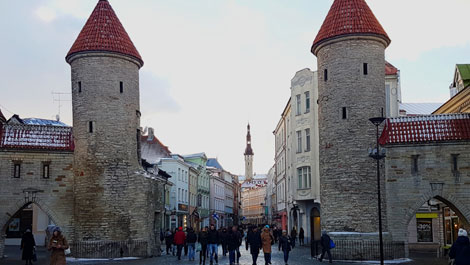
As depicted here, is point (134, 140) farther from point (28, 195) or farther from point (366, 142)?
point (366, 142)

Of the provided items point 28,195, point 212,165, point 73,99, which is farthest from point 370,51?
point 212,165

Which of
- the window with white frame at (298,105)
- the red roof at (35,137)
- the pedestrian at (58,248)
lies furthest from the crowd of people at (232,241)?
the window with white frame at (298,105)

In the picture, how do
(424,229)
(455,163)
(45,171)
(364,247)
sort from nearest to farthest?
(364,247), (455,163), (45,171), (424,229)

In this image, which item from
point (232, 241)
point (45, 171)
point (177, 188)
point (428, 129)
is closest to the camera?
point (232, 241)

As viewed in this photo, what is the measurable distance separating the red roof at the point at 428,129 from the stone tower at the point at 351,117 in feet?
3.31

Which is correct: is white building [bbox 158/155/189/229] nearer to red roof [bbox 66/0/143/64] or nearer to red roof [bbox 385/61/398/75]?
red roof [bbox 385/61/398/75]

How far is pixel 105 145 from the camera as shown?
30.5 metres

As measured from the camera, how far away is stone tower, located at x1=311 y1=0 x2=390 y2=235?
2828 centimetres

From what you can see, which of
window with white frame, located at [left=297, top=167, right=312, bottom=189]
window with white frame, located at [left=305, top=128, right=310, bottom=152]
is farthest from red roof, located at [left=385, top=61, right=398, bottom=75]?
window with white frame, located at [left=297, top=167, right=312, bottom=189]

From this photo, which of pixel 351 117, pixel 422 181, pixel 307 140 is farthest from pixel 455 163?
pixel 307 140

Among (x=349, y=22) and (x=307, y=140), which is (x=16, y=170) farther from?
(x=307, y=140)

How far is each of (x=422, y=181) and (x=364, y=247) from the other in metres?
4.25

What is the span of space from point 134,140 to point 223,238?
7816 mm

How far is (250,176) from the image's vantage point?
19050cm
